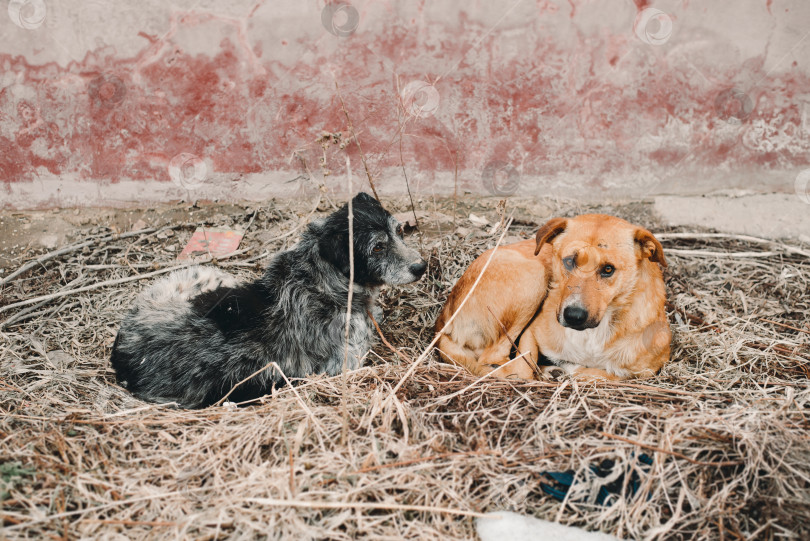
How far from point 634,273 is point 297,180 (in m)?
3.51

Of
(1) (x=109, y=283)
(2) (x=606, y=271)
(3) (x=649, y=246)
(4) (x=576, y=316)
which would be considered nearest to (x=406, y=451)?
(4) (x=576, y=316)

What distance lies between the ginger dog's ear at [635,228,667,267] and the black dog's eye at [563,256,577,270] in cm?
47

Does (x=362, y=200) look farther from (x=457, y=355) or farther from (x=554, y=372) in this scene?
(x=554, y=372)

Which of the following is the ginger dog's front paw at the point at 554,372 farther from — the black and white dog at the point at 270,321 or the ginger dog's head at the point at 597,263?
the black and white dog at the point at 270,321

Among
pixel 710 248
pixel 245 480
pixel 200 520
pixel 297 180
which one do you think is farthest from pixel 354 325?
pixel 710 248

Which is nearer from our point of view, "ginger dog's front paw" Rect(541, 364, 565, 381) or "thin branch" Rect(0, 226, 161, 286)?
"ginger dog's front paw" Rect(541, 364, 565, 381)

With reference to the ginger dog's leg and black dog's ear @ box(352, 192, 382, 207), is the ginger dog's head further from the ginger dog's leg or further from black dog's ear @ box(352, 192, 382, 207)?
black dog's ear @ box(352, 192, 382, 207)

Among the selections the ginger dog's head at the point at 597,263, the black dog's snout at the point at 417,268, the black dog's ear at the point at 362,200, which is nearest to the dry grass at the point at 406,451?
the ginger dog's head at the point at 597,263

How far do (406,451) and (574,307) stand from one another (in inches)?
55.9

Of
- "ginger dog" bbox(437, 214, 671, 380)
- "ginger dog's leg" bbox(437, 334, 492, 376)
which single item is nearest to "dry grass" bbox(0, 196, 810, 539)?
"ginger dog's leg" bbox(437, 334, 492, 376)

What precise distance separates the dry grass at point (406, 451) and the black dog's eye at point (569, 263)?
2.61 feet

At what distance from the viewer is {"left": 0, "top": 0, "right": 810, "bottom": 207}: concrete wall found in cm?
548

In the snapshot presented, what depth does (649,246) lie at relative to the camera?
12.8 feet

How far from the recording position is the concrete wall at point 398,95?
548cm
